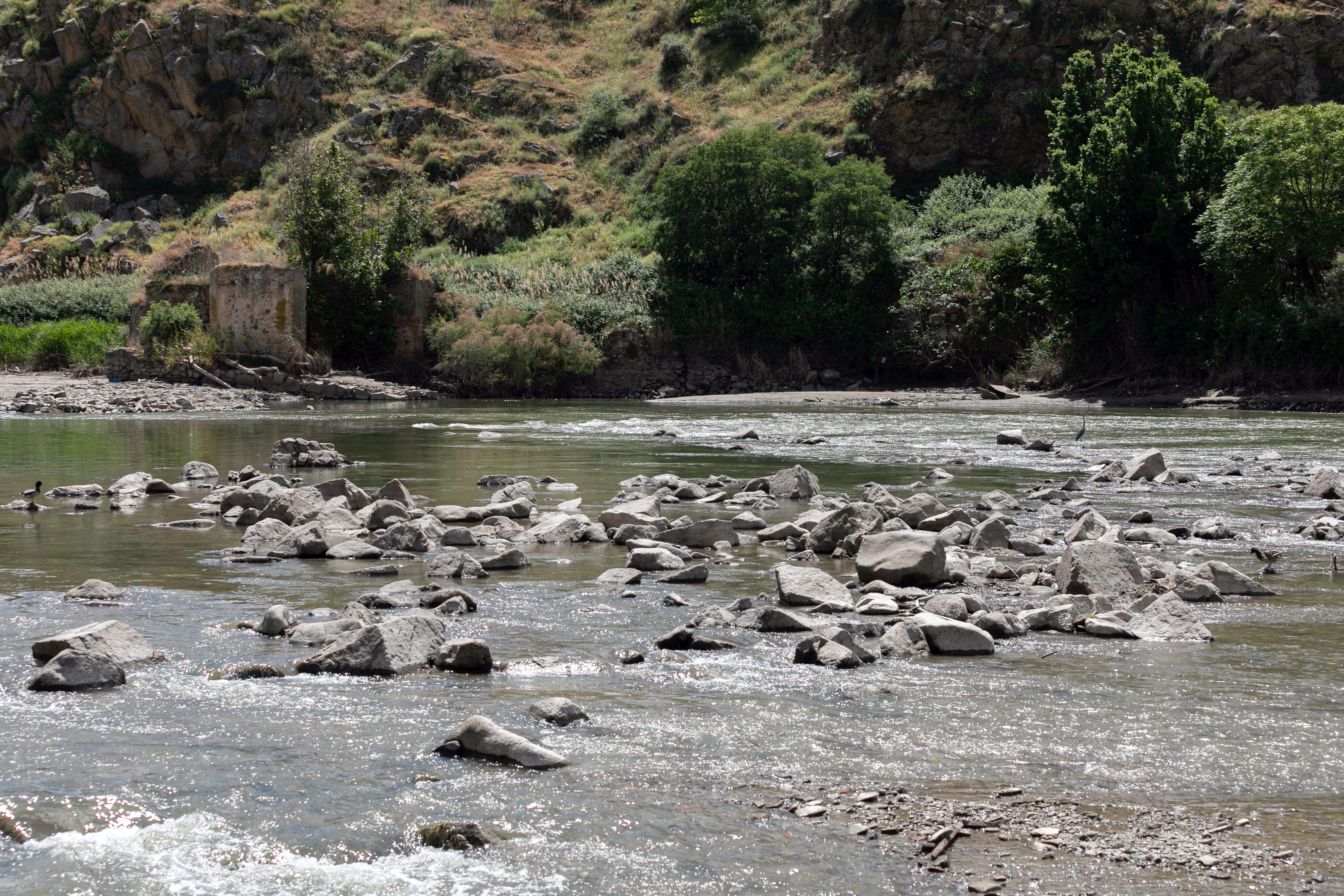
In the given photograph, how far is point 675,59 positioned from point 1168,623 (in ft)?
193

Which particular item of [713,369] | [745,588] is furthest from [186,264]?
[745,588]

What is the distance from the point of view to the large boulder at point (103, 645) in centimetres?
453

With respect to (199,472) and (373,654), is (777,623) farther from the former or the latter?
(199,472)

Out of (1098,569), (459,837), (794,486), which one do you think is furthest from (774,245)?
(459,837)

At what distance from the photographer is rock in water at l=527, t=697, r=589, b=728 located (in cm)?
396

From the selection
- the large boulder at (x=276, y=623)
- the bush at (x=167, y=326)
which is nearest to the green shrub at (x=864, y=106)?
the bush at (x=167, y=326)

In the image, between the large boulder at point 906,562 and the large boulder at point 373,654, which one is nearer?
the large boulder at point 373,654

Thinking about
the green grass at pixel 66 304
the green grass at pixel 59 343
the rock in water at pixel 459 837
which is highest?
the green grass at pixel 66 304

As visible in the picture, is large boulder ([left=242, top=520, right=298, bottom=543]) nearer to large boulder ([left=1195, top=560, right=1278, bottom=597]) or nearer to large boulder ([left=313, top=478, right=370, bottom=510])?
large boulder ([left=313, top=478, right=370, bottom=510])

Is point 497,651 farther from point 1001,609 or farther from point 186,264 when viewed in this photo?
point 186,264

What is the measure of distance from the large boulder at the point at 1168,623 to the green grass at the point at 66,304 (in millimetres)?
40443

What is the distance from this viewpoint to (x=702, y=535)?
8.01 metres

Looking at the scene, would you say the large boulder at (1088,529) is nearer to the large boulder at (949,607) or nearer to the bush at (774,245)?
the large boulder at (949,607)

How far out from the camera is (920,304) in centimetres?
3638
